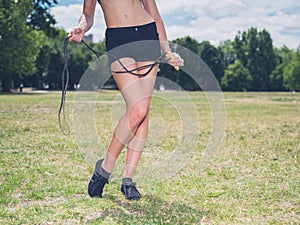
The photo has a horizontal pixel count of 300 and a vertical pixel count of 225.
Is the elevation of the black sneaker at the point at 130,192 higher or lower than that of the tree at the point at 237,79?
lower

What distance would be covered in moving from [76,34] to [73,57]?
5859 cm

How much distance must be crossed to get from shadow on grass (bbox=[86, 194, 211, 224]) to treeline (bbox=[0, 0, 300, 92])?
658 inches

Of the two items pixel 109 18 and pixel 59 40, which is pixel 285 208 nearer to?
pixel 109 18

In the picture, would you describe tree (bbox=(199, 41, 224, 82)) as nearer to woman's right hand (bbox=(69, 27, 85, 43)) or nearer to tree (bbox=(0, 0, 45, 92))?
tree (bbox=(0, 0, 45, 92))

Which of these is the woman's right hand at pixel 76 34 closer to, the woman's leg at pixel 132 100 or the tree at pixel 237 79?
the woman's leg at pixel 132 100

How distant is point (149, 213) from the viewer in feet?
10.4

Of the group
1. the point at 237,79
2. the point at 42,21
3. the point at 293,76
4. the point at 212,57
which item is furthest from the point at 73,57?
the point at 293,76

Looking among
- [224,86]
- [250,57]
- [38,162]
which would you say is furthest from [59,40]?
[38,162]

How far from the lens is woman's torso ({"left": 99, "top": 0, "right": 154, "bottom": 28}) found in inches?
132

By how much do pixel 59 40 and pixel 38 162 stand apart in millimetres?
59970

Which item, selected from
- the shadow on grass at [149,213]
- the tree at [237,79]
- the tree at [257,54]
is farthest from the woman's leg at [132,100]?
the tree at [257,54]

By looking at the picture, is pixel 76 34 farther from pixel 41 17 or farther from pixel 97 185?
pixel 41 17

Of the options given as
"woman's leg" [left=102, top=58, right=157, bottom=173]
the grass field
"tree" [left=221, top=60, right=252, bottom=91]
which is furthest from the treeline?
"woman's leg" [left=102, top=58, right=157, bottom=173]

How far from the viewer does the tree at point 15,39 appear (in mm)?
36562
